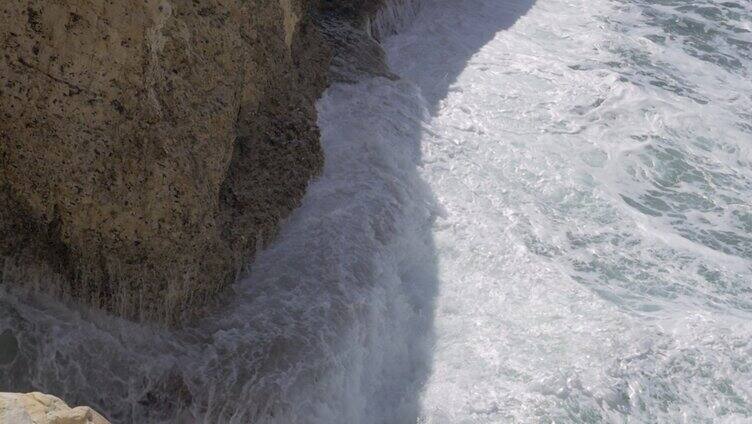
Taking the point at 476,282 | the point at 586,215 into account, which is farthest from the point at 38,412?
the point at 586,215

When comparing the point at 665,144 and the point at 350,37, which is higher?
the point at 350,37

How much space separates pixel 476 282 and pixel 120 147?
2.35 m

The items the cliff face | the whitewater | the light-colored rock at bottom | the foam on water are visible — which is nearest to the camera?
the light-colored rock at bottom

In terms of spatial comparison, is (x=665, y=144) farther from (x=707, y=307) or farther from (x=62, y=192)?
(x=62, y=192)

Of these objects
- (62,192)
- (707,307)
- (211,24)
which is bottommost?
(707,307)

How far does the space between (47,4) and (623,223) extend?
4.23 meters

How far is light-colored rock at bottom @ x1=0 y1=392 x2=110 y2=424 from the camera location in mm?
2609

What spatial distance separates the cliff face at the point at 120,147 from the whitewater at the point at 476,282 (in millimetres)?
231

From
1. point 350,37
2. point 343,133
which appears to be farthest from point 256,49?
point 350,37

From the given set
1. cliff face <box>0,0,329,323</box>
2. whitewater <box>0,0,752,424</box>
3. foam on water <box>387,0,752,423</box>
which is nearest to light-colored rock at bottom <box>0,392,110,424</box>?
whitewater <box>0,0,752,424</box>

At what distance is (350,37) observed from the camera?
27.8ft

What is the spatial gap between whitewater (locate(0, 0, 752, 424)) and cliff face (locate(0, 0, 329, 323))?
0.23 m

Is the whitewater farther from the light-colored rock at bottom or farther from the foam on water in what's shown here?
the light-colored rock at bottom

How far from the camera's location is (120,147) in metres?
4.30
